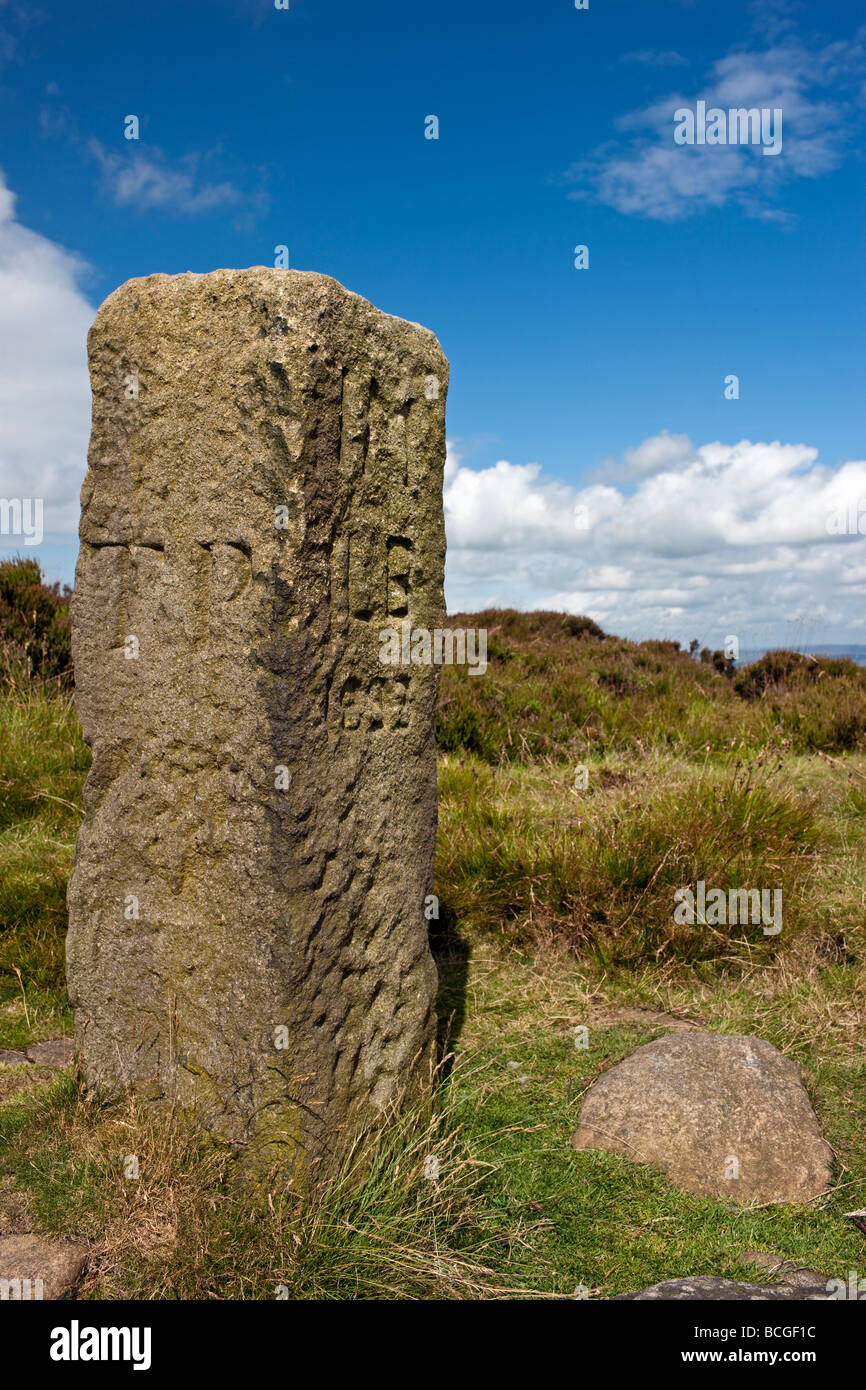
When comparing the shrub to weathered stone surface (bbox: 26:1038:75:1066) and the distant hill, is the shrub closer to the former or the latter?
the distant hill

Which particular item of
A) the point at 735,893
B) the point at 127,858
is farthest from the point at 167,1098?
the point at 735,893

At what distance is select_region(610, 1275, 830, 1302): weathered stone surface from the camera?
8.29 ft

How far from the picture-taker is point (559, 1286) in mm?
2773

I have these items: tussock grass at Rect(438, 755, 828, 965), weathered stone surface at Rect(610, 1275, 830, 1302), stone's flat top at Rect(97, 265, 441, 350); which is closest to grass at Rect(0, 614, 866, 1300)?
tussock grass at Rect(438, 755, 828, 965)

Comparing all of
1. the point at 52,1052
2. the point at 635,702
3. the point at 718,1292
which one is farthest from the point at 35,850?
the point at 635,702

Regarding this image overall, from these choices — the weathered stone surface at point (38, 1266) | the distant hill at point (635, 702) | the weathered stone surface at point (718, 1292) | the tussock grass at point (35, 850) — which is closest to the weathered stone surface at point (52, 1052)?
the tussock grass at point (35, 850)

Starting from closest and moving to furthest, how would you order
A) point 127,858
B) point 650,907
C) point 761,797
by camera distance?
point 127,858, point 650,907, point 761,797

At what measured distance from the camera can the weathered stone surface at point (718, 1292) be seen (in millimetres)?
2527

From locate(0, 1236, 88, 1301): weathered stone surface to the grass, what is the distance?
0.17ft

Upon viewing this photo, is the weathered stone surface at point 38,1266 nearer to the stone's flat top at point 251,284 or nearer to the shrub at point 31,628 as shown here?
the stone's flat top at point 251,284

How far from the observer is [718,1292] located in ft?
8.36

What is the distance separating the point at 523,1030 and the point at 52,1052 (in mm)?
1964

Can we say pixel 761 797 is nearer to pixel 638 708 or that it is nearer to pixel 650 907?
pixel 650 907

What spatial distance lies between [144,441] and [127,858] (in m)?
1.33
